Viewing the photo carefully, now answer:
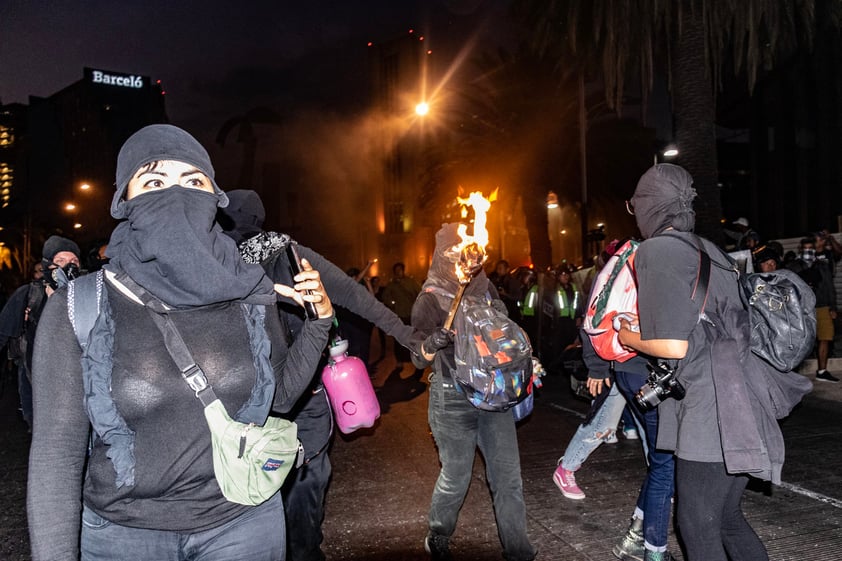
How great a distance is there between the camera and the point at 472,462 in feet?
11.8

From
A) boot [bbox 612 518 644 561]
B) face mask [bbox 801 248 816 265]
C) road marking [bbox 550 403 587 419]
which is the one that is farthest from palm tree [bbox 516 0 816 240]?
boot [bbox 612 518 644 561]

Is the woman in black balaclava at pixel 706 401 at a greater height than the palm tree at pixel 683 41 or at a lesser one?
lesser

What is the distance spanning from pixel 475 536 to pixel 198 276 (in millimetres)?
3088

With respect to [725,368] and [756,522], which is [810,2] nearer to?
[756,522]

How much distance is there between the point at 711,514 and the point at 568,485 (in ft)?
7.62

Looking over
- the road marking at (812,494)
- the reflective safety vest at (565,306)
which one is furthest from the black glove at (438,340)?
the reflective safety vest at (565,306)

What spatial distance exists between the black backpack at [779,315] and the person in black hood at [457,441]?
4.49 ft

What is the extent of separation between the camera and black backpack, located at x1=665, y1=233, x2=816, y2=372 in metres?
2.52

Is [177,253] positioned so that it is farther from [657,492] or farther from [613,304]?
[657,492]

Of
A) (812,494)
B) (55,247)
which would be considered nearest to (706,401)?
(812,494)

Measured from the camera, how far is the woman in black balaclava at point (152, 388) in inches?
65.6

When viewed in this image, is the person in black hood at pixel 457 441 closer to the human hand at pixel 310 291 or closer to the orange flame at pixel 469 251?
the orange flame at pixel 469 251

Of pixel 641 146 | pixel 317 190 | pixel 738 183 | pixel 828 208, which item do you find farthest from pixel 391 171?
pixel 828 208

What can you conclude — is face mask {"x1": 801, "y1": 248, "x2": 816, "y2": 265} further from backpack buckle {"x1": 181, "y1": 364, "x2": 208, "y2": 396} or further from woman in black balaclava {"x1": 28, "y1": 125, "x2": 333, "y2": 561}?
backpack buckle {"x1": 181, "y1": 364, "x2": 208, "y2": 396}
